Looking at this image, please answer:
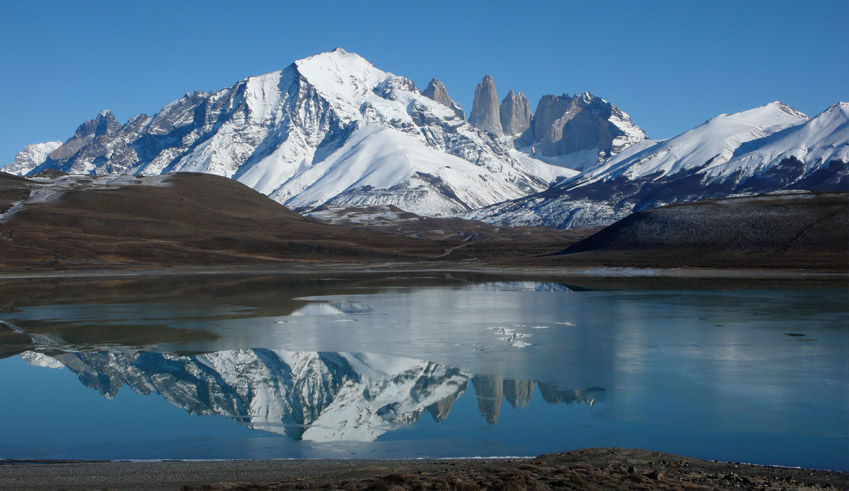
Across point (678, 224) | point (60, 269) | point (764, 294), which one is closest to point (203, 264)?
point (60, 269)

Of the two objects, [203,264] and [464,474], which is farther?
[203,264]

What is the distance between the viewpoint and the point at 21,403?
26766 mm

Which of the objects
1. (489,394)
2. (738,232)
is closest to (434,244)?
(738,232)

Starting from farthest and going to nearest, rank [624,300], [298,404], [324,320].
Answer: [624,300] < [324,320] < [298,404]

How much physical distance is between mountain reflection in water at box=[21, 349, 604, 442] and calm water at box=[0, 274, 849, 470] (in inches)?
5.0

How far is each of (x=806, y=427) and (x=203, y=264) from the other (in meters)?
117

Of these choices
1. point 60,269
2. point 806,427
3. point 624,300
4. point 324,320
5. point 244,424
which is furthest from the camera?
point 60,269

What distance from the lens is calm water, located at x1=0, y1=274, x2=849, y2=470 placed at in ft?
70.0

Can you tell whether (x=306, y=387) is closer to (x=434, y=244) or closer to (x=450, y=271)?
(x=450, y=271)

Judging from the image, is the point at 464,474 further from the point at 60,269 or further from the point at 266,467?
the point at 60,269

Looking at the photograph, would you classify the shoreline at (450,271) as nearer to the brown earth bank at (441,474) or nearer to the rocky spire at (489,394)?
the rocky spire at (489,394)

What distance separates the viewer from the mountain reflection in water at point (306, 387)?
2428cm

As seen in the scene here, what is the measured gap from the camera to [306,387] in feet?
93.1

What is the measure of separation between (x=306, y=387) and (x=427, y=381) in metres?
4.54
